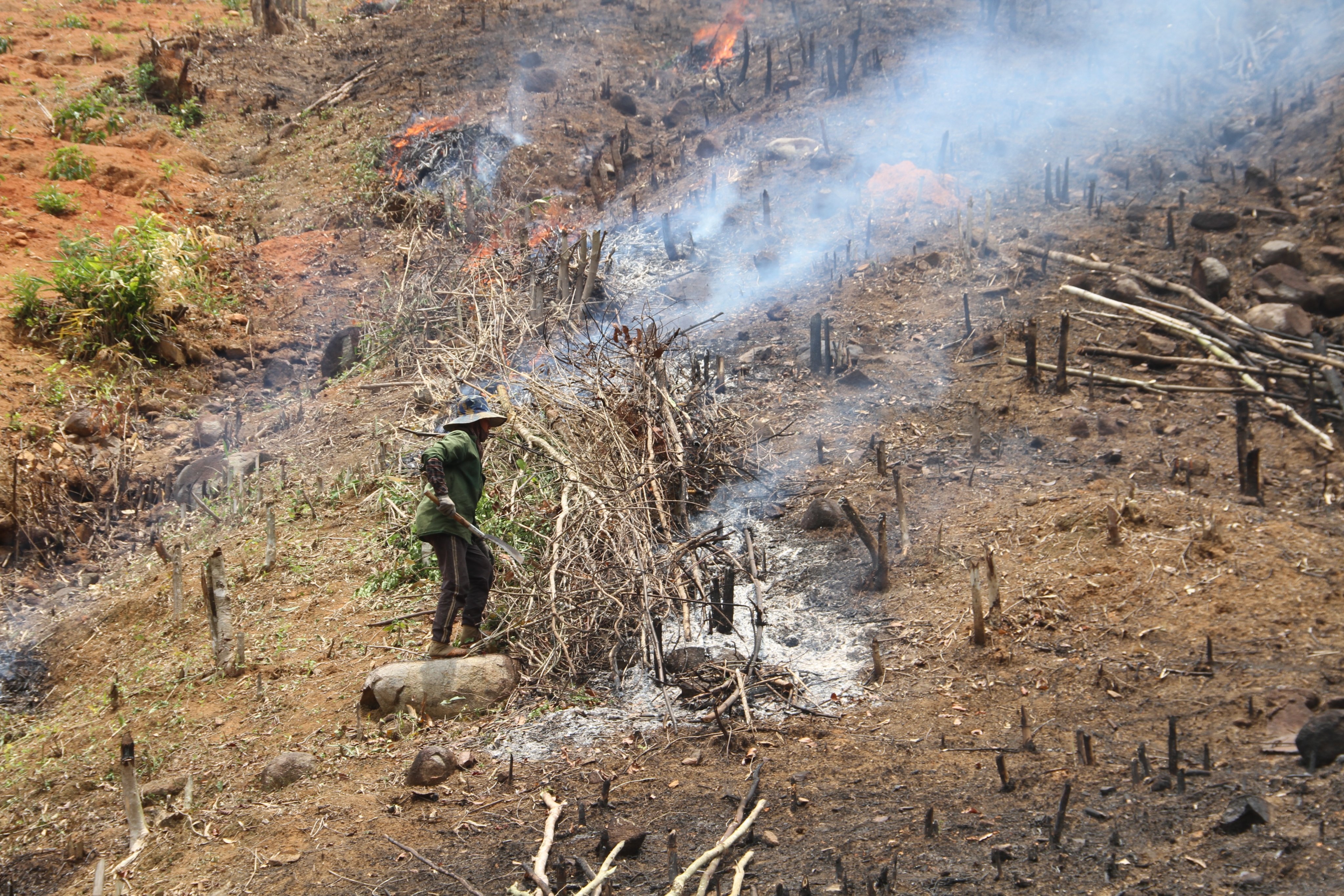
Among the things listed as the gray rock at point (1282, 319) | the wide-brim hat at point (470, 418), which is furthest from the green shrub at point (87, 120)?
the gray rock at point (1282, 319)

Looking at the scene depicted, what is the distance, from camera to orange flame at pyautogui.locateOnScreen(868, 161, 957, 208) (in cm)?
1172

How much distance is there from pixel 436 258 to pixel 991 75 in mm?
9617

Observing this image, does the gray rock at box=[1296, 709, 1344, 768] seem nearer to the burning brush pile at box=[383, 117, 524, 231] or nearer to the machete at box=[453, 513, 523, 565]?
the machete at box=[453, 513, 523, 565]

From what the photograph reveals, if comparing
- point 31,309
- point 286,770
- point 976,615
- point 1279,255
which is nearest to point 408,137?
point 31,309

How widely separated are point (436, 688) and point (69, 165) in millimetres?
11455

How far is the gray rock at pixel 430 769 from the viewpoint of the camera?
4.54 metres

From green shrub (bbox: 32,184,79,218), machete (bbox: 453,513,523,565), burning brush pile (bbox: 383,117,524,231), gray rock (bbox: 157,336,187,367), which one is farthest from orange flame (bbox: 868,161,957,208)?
green shrub (bbox: 32,184,79,218)

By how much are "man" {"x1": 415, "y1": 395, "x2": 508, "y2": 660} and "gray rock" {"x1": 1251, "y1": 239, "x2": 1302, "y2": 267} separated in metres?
7.65

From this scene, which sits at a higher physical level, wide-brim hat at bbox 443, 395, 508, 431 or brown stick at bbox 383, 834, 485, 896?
wide-brim hat at bbox 443, 395, 508, 431

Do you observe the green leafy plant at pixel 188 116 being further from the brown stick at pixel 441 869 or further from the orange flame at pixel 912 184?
the brown stick at pixel 441 869

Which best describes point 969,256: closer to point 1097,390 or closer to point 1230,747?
point 1097,390

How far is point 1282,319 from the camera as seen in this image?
757 centimetres

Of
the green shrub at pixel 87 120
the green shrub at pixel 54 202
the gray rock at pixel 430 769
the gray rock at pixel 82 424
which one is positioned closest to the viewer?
the gray rock at pixel 430 769

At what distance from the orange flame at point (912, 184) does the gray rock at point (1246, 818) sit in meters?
9.42
